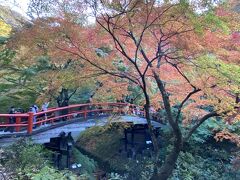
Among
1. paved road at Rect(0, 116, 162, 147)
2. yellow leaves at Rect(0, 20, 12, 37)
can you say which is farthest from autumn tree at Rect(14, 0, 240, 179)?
yellow leaves at Rect(0, 20, 12, 37)

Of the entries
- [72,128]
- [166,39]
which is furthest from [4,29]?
[166,39]

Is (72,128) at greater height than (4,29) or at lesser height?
lesser

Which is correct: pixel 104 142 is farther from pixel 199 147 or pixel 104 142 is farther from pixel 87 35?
pixel 87 35

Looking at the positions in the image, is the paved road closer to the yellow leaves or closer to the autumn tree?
the autumn tree

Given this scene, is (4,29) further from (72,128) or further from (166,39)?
(166,39)

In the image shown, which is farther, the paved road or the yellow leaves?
the yellow leaves

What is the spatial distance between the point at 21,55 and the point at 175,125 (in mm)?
7506

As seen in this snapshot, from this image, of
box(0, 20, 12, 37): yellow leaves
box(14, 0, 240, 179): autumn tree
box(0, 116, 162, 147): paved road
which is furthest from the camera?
box(0, 20, 12, 37): yellow leaves

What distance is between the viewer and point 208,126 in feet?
57.3

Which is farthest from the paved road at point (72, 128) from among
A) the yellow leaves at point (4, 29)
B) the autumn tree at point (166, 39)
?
the yellow leaves at point (4, 29)

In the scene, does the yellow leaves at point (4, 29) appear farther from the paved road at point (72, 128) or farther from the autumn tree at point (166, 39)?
the autumn tree at point (166, 39)

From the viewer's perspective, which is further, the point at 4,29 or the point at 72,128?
the point at 4,29

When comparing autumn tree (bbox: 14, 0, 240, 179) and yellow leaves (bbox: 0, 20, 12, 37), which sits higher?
yellow leaves (bbox: 0, 20, 12, 37)

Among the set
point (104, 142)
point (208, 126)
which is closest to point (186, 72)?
point (208, 126)
